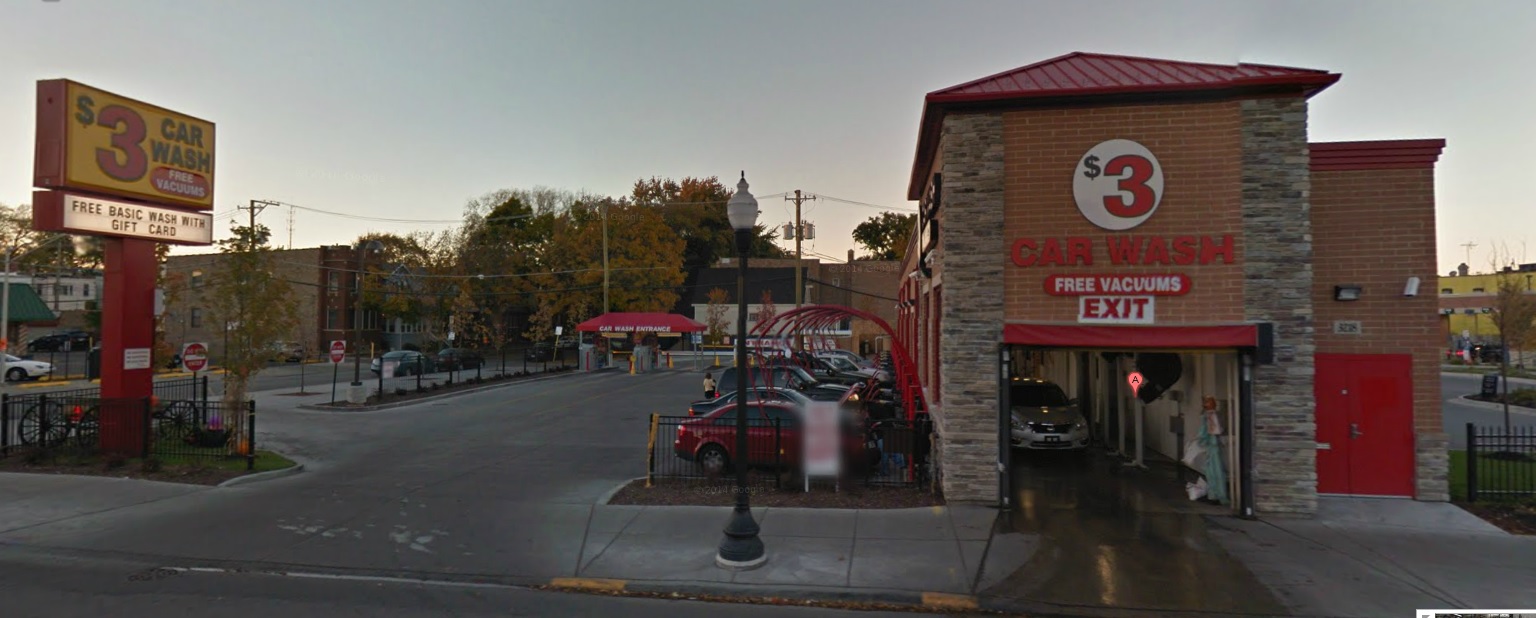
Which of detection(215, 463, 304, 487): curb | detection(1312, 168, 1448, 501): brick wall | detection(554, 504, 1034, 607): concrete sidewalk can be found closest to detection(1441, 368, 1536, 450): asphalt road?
detection(1312, 168, 1448, 501): brick wall

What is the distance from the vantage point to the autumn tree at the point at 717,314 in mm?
55656

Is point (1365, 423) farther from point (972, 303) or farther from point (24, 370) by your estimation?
point (24, 370)

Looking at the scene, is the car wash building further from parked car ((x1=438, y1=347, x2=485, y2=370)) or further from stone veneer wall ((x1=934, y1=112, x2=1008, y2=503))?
parked car ((x1=438, y1=347, x2=485, y2=370))

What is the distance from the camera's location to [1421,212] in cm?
1109

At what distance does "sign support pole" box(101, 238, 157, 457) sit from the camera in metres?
14.4

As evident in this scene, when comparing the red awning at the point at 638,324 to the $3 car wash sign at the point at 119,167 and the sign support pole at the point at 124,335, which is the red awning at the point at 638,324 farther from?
A: the sign support pole at the point at 124,335

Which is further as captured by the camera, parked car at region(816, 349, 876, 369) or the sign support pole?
parked car at region(816, 349, 876, 369)

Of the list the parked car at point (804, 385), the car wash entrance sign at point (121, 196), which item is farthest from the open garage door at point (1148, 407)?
the car wash entrance sign at point (121, 196)

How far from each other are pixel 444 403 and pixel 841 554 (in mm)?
20762

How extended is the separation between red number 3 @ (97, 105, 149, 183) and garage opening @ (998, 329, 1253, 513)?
1694 centimetres

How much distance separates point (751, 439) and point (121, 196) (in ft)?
44.0

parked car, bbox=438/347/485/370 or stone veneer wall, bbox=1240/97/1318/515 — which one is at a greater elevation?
stone veneer wall, bbox=1240/97/1318/515

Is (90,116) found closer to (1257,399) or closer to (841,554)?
(841,554)

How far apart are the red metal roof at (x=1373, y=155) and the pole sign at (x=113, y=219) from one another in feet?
69.4
